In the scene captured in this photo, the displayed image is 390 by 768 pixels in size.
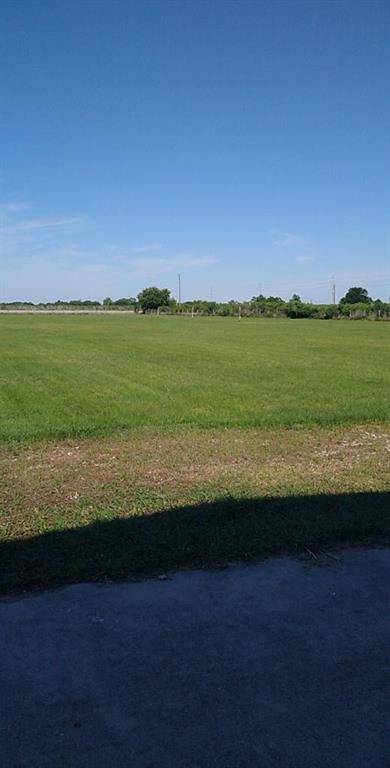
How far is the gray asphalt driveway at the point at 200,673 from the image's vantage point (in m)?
2.70

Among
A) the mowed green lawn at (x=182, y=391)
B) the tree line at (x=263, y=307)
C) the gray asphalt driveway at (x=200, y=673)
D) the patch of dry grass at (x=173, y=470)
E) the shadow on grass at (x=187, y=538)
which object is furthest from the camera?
the tree line at (x=263, y=307)

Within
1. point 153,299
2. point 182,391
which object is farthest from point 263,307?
point 182,391

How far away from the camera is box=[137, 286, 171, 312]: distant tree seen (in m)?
163

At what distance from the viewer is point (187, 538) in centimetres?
521

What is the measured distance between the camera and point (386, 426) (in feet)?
37.1

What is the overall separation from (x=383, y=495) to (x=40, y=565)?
3808 mm

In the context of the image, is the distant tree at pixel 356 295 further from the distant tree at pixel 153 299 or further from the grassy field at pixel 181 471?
the grassy field at pixel 181 471

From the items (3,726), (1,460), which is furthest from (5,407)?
(3,726)

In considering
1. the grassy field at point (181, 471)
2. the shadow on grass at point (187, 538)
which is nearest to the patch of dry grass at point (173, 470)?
the grassy field at point (181, 471)

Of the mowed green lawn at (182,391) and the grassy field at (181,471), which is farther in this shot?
the mowed green lawn at (182,391)

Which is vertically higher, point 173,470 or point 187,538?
point 187,538

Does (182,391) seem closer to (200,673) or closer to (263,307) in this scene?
(200,673)

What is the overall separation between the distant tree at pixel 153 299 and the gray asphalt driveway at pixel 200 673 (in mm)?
158492

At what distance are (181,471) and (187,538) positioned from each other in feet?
9.05
